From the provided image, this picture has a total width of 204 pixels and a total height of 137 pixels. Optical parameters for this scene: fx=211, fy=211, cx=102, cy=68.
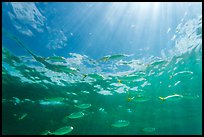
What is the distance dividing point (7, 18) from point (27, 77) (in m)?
7.88

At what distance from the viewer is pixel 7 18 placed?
12.5 metres

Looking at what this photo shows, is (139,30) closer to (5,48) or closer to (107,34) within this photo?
(107,34)

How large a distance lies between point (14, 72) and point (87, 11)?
955 centimetres

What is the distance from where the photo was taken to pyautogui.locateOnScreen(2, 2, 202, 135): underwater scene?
1263 centimetres

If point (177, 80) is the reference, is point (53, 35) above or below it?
below

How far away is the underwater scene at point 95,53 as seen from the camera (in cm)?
1263

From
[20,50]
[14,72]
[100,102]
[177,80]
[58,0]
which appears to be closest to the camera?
[58,0]

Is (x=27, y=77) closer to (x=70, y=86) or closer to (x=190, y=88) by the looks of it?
(x=70, y=86)

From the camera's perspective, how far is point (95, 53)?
16.0 m

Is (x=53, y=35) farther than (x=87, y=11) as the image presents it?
Yes

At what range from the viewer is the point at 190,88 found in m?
25.8

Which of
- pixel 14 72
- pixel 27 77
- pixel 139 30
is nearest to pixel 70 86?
pixel 27 77

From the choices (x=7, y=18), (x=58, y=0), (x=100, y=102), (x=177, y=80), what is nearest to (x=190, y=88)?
(x=177, y=80)

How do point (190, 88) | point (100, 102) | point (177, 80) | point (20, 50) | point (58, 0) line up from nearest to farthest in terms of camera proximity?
point (58, 0)
point (20, 50)
point (177, 80)
point (190, 88)
point (100, 102)
